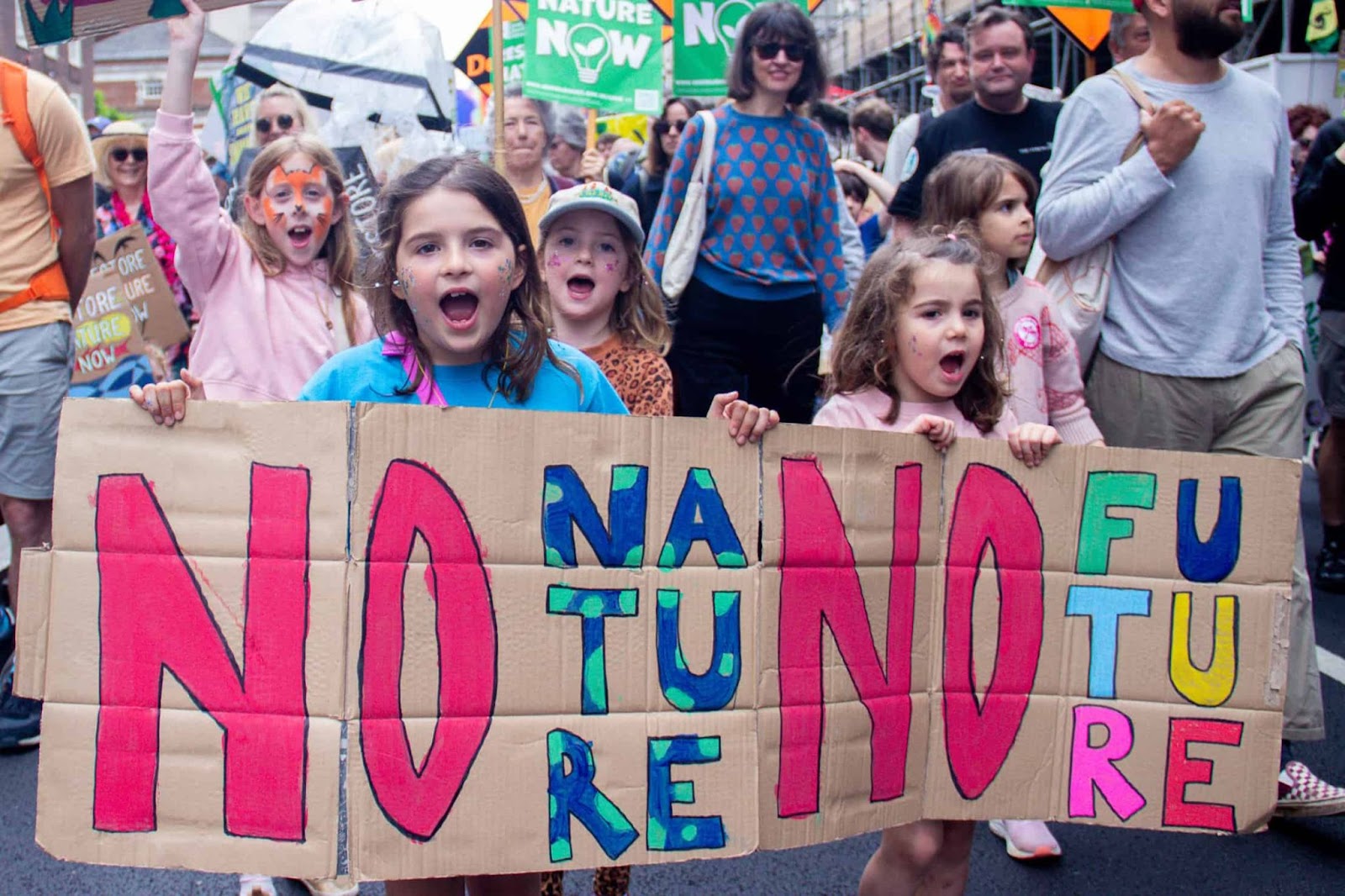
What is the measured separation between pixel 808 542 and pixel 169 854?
1.11m

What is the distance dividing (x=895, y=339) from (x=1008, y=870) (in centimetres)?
139

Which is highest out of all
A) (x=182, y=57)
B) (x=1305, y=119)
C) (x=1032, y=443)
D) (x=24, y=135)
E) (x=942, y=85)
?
(x=1305, y=119)

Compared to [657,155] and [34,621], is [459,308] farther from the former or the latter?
[657,155]

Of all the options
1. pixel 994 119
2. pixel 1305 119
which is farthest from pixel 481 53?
pixel 994 119

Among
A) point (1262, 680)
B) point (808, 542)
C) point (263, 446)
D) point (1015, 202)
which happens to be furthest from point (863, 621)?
point (1015, 202)

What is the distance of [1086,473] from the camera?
94.7 inches

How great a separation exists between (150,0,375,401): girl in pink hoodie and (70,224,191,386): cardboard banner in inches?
75.4

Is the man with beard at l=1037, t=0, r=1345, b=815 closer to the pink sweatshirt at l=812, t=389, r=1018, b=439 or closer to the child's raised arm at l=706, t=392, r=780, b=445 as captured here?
the pink sweatshirt at l=812, t=389, r=1018, b=439

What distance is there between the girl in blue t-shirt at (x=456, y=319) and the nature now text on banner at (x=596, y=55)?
175 inches

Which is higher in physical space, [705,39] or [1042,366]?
[705,39]

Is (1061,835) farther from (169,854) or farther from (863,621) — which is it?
A: (169,854)

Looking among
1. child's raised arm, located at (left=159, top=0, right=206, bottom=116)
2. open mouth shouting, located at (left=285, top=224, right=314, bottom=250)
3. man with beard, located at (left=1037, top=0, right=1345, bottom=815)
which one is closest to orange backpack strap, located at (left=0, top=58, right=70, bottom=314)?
child's raised arm, located at (left=159, top=0, right=206, bottom=116)

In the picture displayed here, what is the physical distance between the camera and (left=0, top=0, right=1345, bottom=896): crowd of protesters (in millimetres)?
2410

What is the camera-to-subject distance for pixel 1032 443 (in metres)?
2.36
